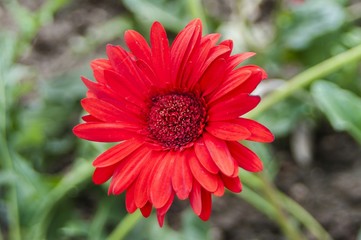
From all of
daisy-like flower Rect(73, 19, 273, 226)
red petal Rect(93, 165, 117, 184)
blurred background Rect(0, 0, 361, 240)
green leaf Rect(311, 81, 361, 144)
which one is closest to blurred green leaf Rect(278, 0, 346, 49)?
blurred background Rect(0, 0, 361, 240)

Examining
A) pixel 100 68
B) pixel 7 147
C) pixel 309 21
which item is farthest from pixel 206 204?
pixel 309 21

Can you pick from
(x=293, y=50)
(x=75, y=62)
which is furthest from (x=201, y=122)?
(x=75, y=62)

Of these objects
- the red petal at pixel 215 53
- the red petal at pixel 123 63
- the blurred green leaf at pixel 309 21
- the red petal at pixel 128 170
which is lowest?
the blurred green leaf at pixel 309 21

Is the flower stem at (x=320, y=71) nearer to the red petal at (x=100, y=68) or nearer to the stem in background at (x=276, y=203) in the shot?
the stem in background at (x=276, y=203)

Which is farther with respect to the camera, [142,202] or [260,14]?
[260,14]

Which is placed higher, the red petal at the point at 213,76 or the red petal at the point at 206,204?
the red petal at the point at 213,76

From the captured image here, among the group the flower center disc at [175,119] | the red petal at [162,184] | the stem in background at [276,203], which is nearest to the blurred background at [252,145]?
the stem in background at [276,203]

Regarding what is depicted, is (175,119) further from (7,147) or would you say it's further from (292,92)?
(7,147)

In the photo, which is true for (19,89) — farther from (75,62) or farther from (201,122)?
(201,122)
